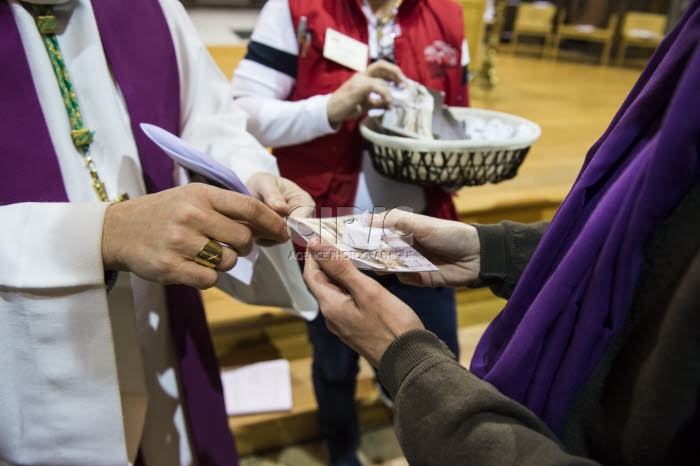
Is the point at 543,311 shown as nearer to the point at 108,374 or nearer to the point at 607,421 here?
the point at 607,421

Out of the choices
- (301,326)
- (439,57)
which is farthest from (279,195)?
(301,326)

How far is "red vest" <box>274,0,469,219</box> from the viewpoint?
3.07 ft

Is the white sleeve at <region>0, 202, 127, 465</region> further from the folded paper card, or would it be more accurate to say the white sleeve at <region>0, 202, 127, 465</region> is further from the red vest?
the red vest

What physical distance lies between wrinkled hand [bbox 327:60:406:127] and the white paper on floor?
2.65ft

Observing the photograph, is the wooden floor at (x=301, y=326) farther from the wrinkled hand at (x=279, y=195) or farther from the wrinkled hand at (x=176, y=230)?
the wrinkled hand at (x=176, y=230)

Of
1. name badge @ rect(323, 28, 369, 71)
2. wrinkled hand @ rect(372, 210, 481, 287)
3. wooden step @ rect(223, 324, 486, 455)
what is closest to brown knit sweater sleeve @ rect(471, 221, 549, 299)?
wrinkled hand @ rect(372, 210, 481, 287)

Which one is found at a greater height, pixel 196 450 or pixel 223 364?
pixel 196 450

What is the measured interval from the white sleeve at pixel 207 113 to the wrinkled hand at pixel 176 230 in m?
0.23

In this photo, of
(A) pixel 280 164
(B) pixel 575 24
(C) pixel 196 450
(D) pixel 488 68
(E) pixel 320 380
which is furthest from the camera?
(B) pixel 575 24

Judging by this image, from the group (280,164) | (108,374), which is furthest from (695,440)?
(280,164)

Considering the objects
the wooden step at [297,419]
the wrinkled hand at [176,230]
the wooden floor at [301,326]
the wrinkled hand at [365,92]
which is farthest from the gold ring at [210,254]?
the wooden step at [297,419]

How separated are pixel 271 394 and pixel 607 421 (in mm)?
1161

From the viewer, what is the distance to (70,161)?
621 millimetres

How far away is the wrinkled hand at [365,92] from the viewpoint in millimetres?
904
